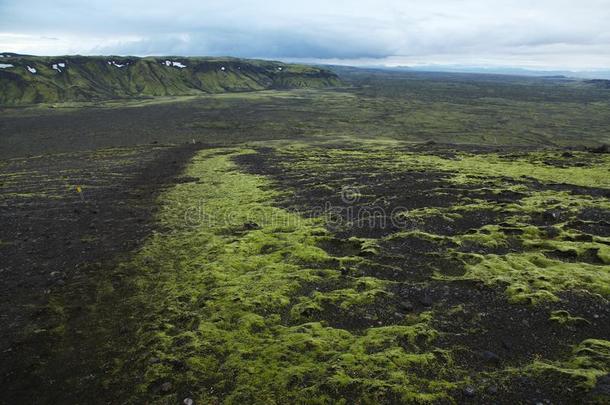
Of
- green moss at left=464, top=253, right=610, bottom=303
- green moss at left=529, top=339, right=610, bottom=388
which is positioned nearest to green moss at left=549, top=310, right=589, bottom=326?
green moss at left=464, top=253, right=610, bottom=303

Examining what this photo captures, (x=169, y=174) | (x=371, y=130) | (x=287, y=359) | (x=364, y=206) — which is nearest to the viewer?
(x=287, y=359)

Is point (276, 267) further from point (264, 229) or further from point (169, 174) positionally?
point (169, 174)

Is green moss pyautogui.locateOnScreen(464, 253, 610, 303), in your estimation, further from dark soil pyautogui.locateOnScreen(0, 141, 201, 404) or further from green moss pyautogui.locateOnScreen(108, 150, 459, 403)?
dark soil pyautogui.locateOnScreen(0, 141, 201, 404)

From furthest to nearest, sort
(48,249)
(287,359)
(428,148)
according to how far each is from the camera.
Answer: (428,148) < (48,249) < (287,359)

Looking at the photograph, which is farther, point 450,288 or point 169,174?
point 169,174

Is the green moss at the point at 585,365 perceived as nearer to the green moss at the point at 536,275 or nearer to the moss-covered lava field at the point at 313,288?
the moss-covered lava field at the point at 313,288

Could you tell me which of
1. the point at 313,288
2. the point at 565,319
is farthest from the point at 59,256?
the point at 565,319

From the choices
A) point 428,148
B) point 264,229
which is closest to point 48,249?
point 264,229

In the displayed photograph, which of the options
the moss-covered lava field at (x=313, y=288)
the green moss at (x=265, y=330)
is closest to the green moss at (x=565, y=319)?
the moss-covered lava field at (x=313, y=288)
